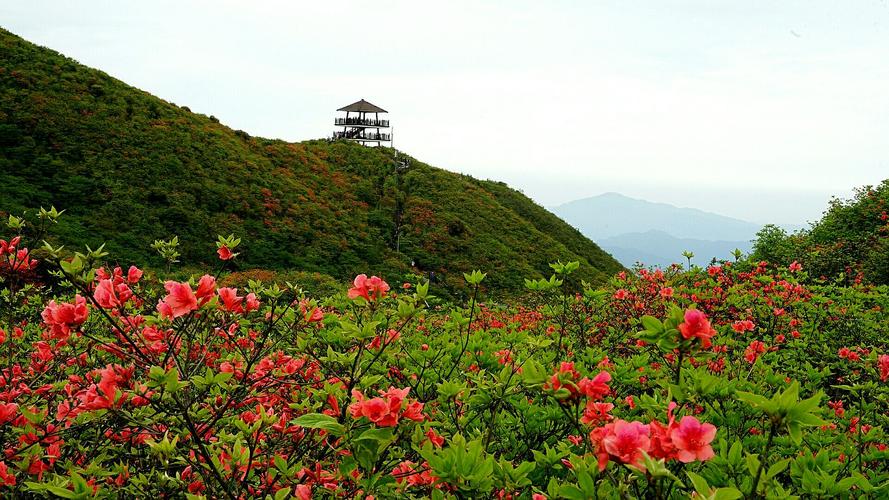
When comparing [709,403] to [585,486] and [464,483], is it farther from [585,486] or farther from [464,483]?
[464,483]

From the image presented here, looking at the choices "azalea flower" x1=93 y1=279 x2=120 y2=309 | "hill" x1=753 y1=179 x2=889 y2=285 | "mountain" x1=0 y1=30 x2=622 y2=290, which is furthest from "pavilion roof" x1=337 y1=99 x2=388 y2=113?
"azalea flower" x1=93 y1=279 x2=120 y2=309

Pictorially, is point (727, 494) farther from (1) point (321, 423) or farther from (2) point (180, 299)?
(2) point (180, 299)

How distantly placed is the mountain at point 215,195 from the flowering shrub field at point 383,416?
55.4 feet

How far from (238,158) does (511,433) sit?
3075 cm

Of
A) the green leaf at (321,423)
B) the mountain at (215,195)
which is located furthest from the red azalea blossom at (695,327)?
the mountain at (215,195)

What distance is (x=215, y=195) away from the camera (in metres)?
25.8

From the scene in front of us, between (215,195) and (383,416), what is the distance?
27209 mm

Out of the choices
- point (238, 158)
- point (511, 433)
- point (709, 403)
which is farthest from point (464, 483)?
point (238, 158)

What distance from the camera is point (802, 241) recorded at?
16438mm

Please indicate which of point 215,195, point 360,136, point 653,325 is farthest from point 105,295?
point 360,136

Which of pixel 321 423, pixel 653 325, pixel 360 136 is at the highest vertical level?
pixel 360 136

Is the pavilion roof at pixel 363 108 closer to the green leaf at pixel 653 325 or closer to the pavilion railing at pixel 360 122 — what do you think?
the pavilion railing at pixel 360 122

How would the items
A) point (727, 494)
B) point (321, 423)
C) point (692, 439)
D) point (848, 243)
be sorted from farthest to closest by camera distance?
point (848, 243) < point (321, 423) < point (692, 439) < point (727, 494)

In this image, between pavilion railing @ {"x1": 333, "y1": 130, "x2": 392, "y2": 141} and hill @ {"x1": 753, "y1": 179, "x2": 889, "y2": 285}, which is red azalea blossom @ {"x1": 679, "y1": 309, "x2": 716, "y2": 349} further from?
pavilion railing @ {"x1": 333, "y1": 130, "x2": 392, "y2": 141}
